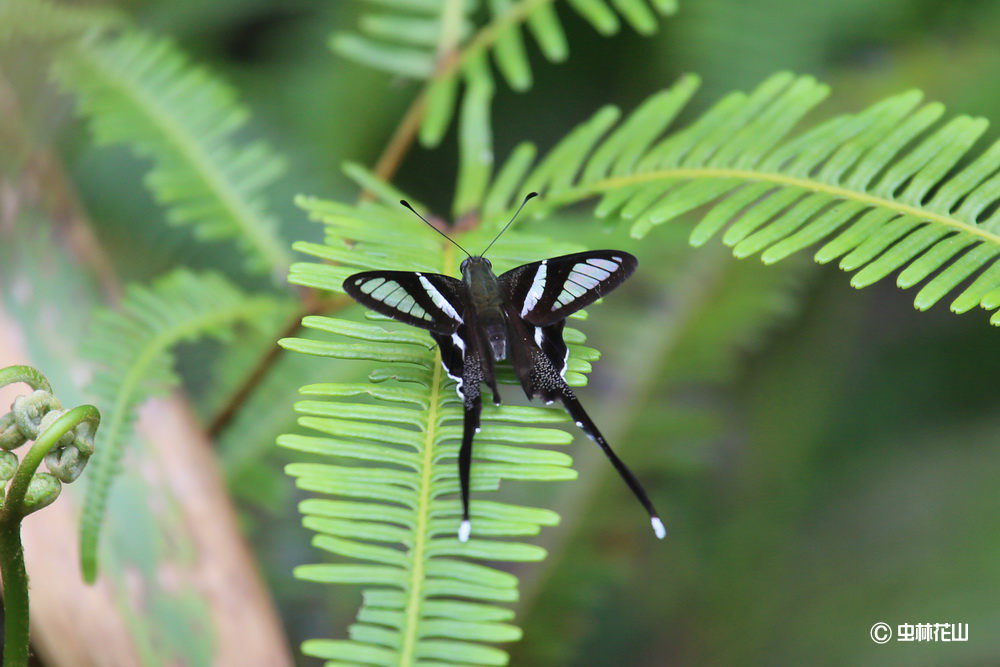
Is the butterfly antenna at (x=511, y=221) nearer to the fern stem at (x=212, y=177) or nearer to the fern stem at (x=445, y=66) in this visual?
the fern stem at (x=445, y=66)

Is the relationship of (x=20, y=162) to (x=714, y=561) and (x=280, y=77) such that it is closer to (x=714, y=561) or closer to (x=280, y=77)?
(x=280, y=77)

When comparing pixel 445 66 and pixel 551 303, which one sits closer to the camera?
pixel 551 303

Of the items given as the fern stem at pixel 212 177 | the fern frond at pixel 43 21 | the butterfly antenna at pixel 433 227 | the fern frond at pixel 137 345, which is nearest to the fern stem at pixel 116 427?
the fern frond at pixel 137 345

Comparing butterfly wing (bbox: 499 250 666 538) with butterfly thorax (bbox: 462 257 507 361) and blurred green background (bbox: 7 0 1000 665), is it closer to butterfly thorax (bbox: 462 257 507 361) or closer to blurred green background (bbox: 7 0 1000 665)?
butterfly thorax (bbox: 462 257 507 361)

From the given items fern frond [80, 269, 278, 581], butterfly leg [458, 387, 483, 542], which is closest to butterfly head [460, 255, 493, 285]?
butterfly leg [458, 387, 483, 542]

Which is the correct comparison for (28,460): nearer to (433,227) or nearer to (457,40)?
(433,227)

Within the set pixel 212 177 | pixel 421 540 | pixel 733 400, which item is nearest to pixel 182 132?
pixel 212 177
